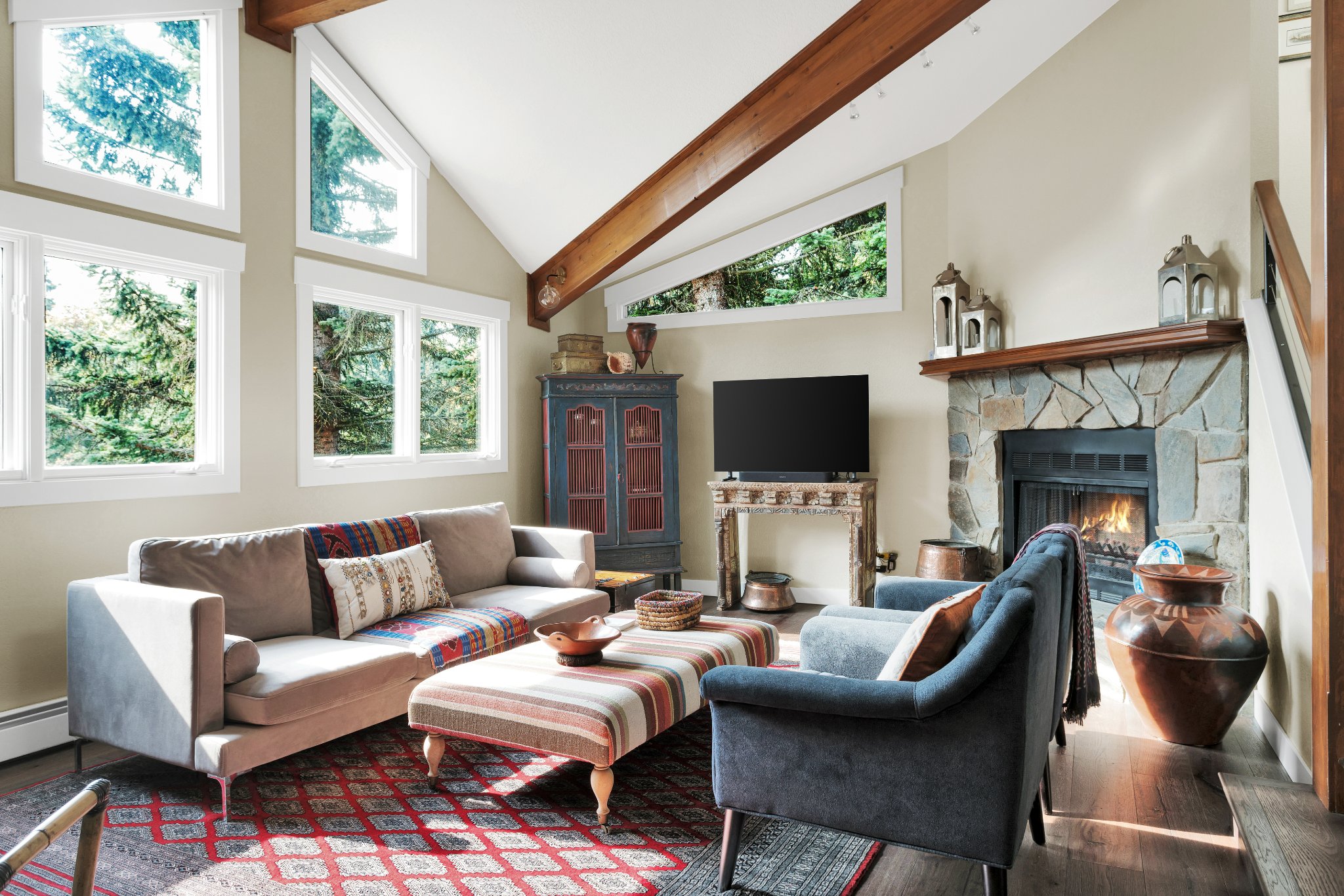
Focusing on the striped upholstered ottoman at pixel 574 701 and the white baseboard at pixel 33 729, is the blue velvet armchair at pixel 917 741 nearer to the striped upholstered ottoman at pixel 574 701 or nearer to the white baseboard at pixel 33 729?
the striped upholstered ottoman at pixel 574 701

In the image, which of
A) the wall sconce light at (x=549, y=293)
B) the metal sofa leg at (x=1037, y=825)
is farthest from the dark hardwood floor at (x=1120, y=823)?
the wall sconce light at (x=549, y=293)

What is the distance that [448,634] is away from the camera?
131 inches

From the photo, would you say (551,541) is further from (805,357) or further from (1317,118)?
(1317,118)

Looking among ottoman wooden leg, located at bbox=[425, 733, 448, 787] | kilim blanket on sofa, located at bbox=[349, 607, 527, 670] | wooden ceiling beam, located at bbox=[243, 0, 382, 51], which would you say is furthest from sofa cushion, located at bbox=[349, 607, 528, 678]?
wooden ceiling beam, located at bbox=[243, 0, 382, 51]

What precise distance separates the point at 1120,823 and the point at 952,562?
243 cm

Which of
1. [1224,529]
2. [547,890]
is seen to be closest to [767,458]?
[1224,529]

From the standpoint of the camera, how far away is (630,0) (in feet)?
11.9

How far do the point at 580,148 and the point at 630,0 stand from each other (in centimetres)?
105

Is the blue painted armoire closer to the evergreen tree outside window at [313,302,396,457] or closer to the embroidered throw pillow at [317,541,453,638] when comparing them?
the evergreen tree outside window at [313,302,396,457]

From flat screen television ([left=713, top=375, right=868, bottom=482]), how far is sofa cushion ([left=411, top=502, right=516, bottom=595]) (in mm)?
1709

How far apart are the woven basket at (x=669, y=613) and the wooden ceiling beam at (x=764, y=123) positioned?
2.34m

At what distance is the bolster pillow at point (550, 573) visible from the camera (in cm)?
430

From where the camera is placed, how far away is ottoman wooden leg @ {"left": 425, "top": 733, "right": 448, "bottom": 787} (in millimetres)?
2697

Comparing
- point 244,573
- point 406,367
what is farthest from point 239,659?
point 406,367
